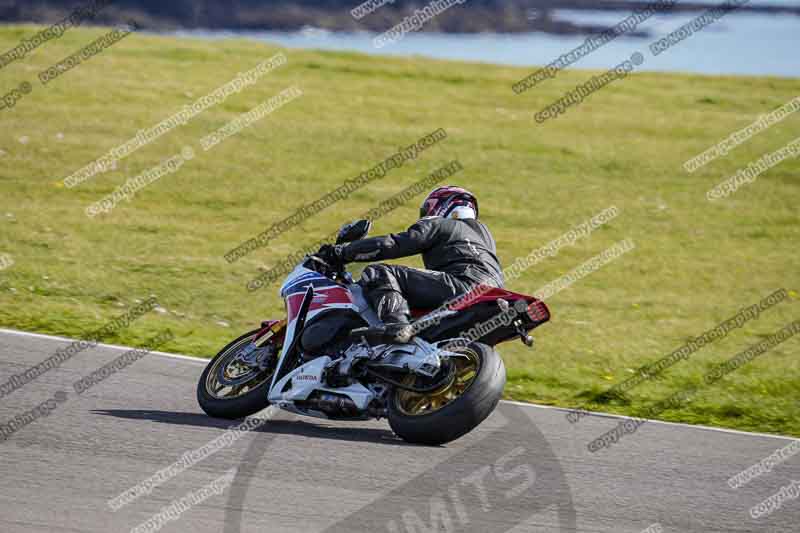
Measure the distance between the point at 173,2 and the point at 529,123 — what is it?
1514 inches

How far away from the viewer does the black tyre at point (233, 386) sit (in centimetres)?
714

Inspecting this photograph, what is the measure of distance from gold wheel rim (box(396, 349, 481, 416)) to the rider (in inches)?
17.8

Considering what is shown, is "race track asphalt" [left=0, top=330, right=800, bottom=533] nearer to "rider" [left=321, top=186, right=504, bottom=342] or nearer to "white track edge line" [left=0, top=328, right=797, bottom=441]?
"white track edge line" [left=0, top=328, right=797, bottom=441]

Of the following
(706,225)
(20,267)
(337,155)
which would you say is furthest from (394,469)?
(337,155)

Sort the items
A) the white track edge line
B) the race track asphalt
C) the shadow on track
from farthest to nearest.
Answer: the white track edge line
the shadow on track
the race track asphalt

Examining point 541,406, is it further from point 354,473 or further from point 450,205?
point 354,473

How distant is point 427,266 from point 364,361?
0.84 metres

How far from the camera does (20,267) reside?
39.2ft

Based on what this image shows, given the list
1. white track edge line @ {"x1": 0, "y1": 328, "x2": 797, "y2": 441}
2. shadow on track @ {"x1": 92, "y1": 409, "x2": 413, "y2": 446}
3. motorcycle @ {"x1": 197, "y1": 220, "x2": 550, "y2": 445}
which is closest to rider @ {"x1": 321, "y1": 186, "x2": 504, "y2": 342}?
motorcycle @ {"x1": 197, "y1": 220, "x2": 550, "y2": 445}

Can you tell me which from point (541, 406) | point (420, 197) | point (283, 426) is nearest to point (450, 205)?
point (541, 406)

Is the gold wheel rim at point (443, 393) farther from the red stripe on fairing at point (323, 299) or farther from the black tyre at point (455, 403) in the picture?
the red stripe on fairing at point (323, 299)

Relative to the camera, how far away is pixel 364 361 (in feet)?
22.7

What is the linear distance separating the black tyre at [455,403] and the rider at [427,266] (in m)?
0.49

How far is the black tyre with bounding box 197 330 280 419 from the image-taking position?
714cm
